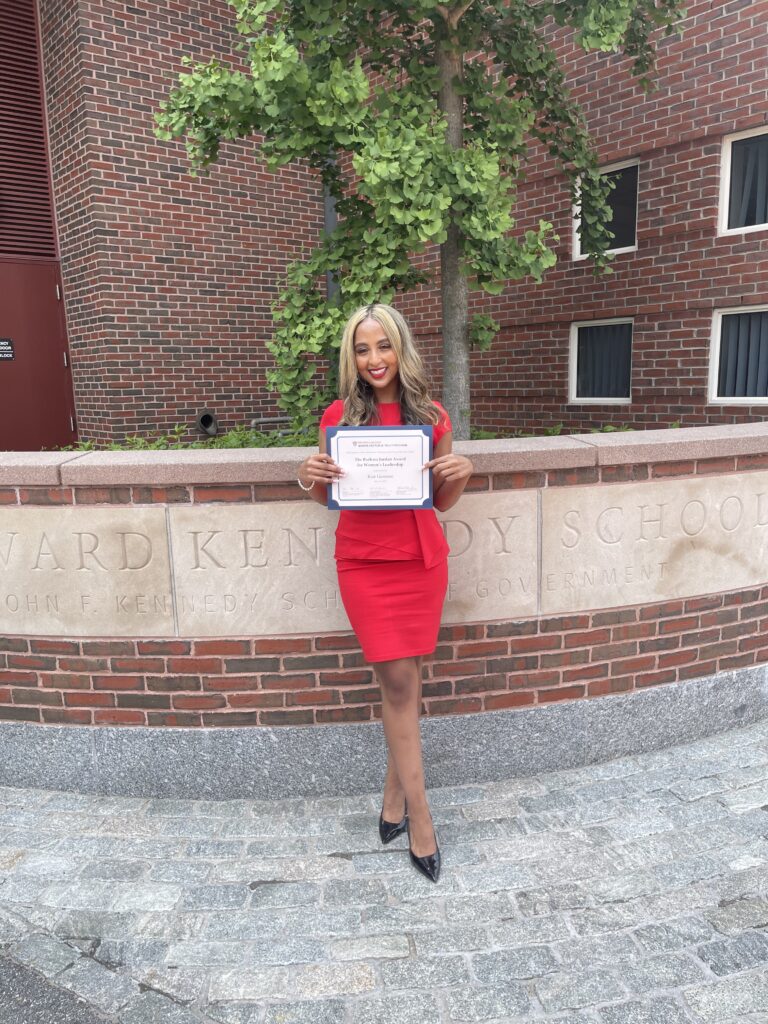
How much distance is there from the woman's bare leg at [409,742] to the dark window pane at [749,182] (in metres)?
5.87

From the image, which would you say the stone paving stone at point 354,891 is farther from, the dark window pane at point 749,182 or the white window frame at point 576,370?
the dark window pane at point 749,182

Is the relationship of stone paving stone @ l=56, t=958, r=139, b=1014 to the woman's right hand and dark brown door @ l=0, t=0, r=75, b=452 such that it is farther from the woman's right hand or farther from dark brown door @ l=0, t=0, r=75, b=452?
dark brown door @ l=0, t=0, r=75, b=452

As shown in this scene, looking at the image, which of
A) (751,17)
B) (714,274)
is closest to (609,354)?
(714,274)

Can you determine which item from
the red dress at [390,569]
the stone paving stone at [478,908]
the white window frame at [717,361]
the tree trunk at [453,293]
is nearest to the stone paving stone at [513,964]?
the stone paving stone at [478,908]

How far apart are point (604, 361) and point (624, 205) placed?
156 centimetres

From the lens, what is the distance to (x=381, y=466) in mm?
2418

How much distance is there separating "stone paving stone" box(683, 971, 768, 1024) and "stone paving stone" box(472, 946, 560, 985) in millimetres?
388

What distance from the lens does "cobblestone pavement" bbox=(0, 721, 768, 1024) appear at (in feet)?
6.89

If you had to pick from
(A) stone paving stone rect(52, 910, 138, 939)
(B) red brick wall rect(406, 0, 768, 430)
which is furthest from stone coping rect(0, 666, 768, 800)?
(B) red brick wall rect(406, 0, 768, 430)

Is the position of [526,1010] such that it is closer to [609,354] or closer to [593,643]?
[593,643]

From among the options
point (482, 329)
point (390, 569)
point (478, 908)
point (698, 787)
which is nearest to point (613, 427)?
point (482, 329)

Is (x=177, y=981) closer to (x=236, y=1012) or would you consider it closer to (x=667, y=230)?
(x=236, y=1012)

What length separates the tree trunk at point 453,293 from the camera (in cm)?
466

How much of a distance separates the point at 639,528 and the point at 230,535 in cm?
183
